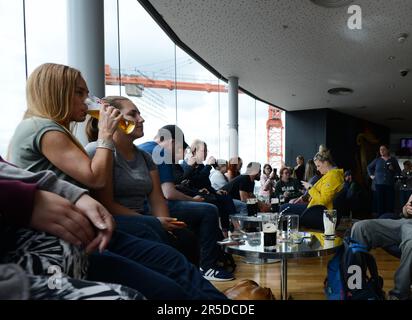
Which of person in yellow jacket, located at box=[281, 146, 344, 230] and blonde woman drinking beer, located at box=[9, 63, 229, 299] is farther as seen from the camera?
person in yellow jacket, located at box=[281, 146, 344, 230]

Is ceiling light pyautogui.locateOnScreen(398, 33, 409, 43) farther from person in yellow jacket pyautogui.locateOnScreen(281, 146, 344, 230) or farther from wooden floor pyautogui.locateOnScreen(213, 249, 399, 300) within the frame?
wooden floor pyautogui.locateOnScreen(213, 249, 399, 300)

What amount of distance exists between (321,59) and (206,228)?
181 inches

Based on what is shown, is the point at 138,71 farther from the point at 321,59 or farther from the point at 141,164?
the point at 321,59

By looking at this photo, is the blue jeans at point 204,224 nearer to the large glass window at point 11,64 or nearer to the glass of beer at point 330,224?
the glass of beer at point 330,224

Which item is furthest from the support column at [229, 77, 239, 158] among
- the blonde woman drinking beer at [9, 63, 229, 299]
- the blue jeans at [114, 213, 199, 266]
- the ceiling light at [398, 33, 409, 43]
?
the blonde woman drinking beer at [9, 63, 229, 299]

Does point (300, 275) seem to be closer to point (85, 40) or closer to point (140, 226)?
point (140, 226)

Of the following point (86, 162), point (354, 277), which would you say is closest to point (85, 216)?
point (86, 162)

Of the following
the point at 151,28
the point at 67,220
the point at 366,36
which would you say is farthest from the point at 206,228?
the point at 366,36

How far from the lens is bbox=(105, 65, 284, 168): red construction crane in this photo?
3631mm

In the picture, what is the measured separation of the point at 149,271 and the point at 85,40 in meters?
2.36

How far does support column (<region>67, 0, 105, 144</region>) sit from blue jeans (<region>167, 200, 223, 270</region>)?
4.01ft

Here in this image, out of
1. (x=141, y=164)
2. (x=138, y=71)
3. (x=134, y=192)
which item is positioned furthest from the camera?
(x=138, y=71)

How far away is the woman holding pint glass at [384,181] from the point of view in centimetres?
617
